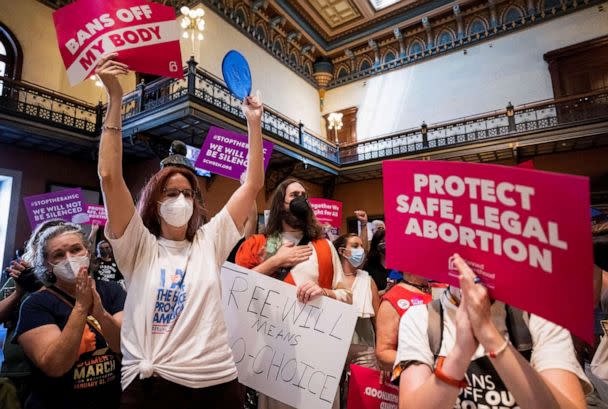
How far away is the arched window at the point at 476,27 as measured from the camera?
12.5 metres

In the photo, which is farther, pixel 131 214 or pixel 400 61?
pixel 400 61

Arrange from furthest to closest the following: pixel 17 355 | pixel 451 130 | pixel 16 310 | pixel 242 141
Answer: pixel 451 130, pixel 242 141, pixel 16 310, pixel 17 355

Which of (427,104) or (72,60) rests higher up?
(427,104)

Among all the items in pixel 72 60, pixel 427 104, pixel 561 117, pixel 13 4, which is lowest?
pixel 72 60

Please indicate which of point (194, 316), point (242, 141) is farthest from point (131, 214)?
point (242, 141)

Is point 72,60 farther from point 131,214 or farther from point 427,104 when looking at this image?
point 427,104

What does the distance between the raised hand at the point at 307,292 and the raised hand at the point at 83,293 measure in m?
0.93

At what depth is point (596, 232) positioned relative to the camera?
1.66 meters

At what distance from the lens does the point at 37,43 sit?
376 inches

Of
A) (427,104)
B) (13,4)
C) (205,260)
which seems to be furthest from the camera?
(427,104)

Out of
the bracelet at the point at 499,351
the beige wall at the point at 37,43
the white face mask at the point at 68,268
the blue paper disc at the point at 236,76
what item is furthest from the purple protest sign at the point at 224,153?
the beige wall at the point at 37,43

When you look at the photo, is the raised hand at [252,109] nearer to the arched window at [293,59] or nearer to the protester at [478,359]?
the protester at [478,359]

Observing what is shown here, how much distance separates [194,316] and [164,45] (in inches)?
51.6

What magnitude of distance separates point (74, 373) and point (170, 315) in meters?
0.63
